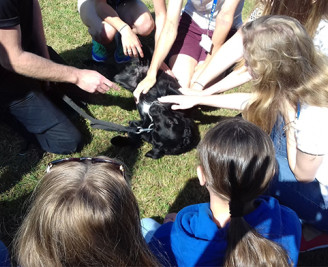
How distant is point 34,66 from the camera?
239 cm

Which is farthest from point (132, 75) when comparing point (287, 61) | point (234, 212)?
point (234, 212)

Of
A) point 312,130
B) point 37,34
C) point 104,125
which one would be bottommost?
point 104,125

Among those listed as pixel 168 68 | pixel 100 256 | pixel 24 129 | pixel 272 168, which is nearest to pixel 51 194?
pixel 100 256

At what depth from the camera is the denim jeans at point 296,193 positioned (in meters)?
1.99

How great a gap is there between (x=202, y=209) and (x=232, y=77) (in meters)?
1.67

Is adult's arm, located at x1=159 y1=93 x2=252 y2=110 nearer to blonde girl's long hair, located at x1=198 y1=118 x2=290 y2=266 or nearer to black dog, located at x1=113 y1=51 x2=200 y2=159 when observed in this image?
black dog, located at x1=113 y1=51 x2=200 y2=159

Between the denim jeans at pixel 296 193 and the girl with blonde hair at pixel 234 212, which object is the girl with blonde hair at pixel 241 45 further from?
the girl with blonde hair at pixel 234 212

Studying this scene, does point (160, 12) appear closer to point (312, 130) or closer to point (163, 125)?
point (163, 125)

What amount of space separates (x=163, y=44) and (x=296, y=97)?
1.58 metres

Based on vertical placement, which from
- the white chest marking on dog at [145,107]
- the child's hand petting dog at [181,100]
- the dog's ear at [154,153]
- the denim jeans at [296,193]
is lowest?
the dog's ear at [154,153]

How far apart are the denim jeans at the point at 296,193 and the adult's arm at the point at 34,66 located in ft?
4.77

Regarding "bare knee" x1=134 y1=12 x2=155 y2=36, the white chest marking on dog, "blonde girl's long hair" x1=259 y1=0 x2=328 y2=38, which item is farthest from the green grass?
"blonde girl's long hair" x1=259 y1=0 x2=328 y2=38

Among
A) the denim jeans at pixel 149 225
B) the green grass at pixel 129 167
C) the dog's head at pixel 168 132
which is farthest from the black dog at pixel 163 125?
the denim jeans at pixel 149 225

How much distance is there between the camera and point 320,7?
2121 millimetres
